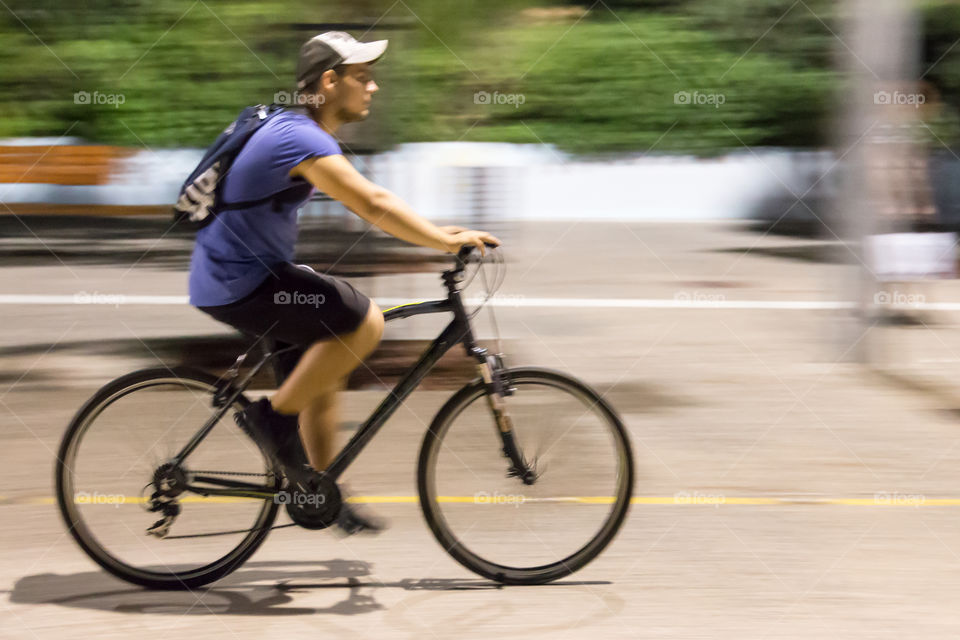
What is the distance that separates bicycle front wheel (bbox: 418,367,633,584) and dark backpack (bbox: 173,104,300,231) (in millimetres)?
996

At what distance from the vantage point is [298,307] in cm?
388

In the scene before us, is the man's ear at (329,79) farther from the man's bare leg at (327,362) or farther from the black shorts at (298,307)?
the man's bare leg at (327,362)

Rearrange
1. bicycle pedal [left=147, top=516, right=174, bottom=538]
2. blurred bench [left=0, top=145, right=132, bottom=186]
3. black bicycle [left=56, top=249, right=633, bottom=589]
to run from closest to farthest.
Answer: black bicycle [left=56, top=249, right=633, bottom=589]
bicycle pedal [left=147, top=516, right=174, bottom=538]
blurred bench [left=0, top=145, right=132, bottom=186]

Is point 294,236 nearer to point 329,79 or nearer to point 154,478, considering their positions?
point 329,79

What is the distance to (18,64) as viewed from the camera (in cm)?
1295

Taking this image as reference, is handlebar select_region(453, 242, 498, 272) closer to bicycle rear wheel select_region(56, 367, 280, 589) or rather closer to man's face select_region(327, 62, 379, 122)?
man's face select_region(327, 62, 379, 122)

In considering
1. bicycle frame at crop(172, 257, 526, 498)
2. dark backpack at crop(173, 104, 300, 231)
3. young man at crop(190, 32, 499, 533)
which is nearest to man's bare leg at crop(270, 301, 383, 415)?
young man at crop(190, 32, 499, 533)

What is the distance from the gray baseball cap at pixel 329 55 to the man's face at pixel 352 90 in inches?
1.2

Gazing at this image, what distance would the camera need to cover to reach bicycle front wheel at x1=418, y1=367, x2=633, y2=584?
13.5ft

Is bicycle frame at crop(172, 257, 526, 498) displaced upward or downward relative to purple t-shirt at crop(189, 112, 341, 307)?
downward

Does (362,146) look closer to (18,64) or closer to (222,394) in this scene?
(222,394)

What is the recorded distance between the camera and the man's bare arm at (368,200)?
146 inches

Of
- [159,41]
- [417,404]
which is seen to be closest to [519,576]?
[417,404]

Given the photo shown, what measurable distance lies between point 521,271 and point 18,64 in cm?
614
